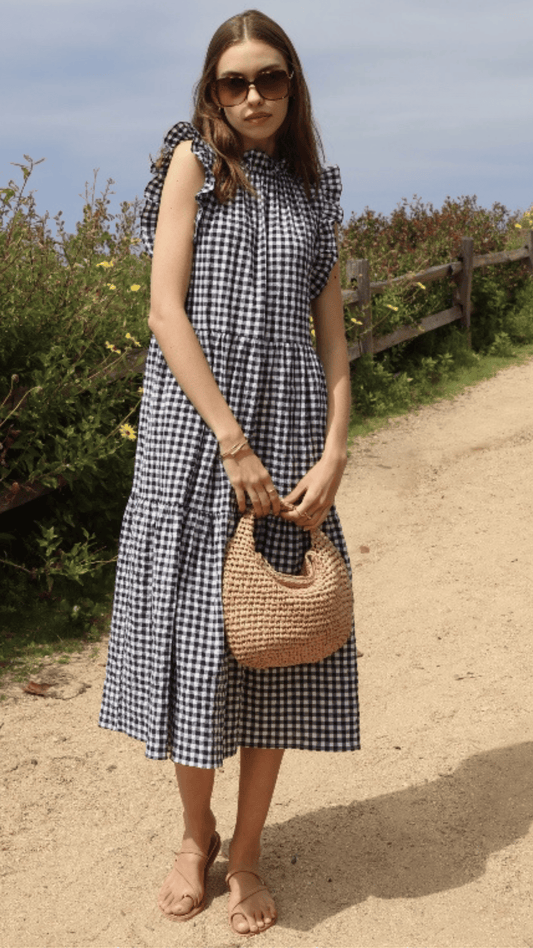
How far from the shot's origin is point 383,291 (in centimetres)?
867

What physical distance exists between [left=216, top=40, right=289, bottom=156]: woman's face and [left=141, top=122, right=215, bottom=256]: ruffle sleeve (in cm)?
11

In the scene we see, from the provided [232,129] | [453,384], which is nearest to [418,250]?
[453,384]

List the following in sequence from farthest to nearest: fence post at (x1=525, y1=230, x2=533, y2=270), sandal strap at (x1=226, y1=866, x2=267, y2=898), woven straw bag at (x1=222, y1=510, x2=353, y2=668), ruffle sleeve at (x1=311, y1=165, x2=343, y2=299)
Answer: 1. fence post at (x1=525, y1=230, x2=533, y2=270)
2. sandal strap at (x1=226, y1=866, x2=267, y2=898)
3. ruffle sleeve at (x1=311, y1=165, x2=343, y2=299)
4. woven straw bag at (x1=222, y1=510, x2=353, y2=668)

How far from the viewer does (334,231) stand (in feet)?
8.27

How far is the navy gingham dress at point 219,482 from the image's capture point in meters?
2.27

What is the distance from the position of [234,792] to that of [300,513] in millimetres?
1398

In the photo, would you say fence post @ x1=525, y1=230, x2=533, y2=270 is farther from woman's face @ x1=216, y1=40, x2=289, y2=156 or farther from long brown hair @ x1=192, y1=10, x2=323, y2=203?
woman's face @ x1=216, y1=40, x2=289, y2=156

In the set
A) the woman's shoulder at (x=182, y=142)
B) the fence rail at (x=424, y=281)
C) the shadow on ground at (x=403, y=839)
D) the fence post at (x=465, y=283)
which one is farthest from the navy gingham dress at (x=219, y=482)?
the fence post at (x=465, y=283)

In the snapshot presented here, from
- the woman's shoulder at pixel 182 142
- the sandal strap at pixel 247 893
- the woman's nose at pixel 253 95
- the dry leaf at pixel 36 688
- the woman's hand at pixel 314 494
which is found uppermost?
the woman's nose at pixel 253 95

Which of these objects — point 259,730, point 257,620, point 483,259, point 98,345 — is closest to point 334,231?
point 257,620

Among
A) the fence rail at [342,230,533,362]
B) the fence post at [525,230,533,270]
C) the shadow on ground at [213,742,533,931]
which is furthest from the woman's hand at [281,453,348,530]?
the fence post at [525,230,533,270]

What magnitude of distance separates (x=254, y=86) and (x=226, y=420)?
815 mm

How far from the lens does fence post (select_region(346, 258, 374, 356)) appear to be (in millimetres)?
7984

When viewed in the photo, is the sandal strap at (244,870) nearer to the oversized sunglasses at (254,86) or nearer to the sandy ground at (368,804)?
the sandy ground at (368,804)
